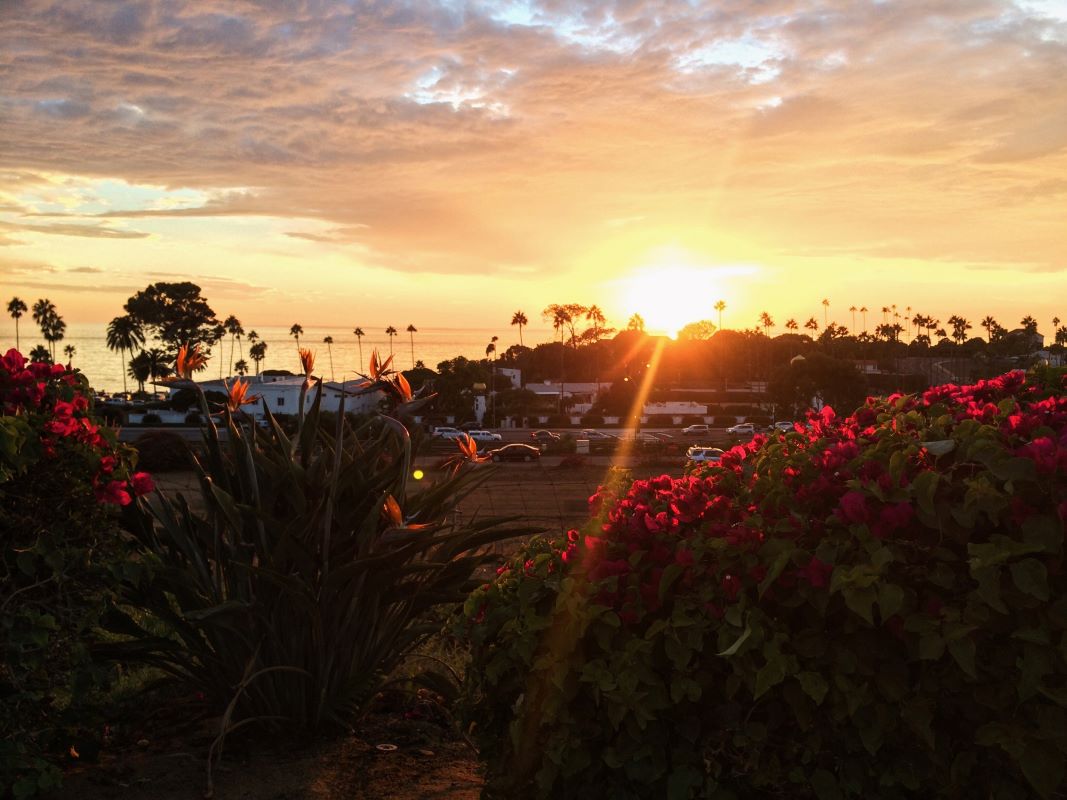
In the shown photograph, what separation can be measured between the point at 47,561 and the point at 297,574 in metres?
1.09

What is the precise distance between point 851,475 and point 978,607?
581 mm

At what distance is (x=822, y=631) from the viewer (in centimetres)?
314

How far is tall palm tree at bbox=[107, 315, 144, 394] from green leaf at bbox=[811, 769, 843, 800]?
120m

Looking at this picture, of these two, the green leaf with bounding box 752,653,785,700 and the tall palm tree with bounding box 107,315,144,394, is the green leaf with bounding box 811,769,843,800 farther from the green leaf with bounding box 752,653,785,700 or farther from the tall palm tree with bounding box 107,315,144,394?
the tall palm tree with bounding box 107,315,144,394

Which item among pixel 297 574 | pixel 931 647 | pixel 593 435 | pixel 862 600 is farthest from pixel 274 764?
pixel 593 435

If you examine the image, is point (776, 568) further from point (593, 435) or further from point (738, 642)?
point (593, 435)

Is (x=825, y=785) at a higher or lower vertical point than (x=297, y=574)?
lower

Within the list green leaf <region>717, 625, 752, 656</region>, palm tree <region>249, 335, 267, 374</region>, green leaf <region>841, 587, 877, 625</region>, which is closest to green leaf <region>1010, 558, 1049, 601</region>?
green leaf <region>841, 587, 877, 625</region>

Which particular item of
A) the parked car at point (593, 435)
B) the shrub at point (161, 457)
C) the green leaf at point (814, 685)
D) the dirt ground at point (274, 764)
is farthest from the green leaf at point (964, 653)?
the parked car at point (593, 435)

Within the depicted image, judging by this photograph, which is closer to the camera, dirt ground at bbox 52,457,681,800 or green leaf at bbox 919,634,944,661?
green leaf at bbox 919,634,944,661

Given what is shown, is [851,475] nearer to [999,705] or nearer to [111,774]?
[999,705]

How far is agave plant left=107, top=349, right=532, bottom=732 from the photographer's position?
4.61 m

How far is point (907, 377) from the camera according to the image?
88.5 meters

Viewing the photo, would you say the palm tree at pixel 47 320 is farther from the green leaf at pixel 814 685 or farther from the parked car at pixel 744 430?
the green leaf at pixel 814 685
